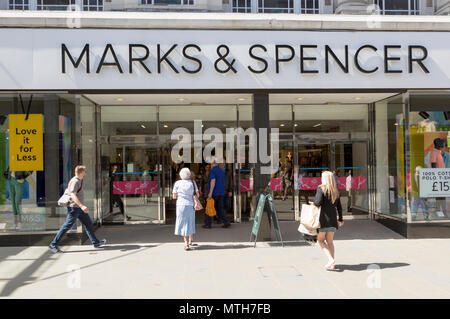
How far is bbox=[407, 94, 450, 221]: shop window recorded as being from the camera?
30.1 ft

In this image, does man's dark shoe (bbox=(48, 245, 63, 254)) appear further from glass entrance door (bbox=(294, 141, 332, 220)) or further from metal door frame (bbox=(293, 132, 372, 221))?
metal door frame (bbox=(293, 132, 372, 221))

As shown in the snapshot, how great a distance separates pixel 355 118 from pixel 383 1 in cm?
315

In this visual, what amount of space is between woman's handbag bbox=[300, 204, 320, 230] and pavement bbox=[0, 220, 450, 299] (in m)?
0.72

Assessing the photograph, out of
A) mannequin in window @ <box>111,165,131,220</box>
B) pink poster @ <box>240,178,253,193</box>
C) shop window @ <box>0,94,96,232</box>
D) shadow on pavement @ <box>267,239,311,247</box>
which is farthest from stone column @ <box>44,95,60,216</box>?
pink poster @ <box>240,178,253,193</box>

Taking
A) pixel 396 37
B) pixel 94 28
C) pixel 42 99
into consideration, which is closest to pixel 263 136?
pixel 396 37

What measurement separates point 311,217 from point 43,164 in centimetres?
583

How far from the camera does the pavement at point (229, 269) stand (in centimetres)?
547

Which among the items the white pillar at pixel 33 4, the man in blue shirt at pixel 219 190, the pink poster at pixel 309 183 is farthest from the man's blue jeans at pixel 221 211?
the white pillar at pixel 33 4

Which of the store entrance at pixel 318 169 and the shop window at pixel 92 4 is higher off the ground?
the shop window at pixel 92 4

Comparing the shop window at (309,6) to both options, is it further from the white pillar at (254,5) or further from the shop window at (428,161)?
the shop window at (428,161)

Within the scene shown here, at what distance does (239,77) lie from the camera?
859 centimetres

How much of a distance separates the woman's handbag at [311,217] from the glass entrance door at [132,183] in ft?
18.3
